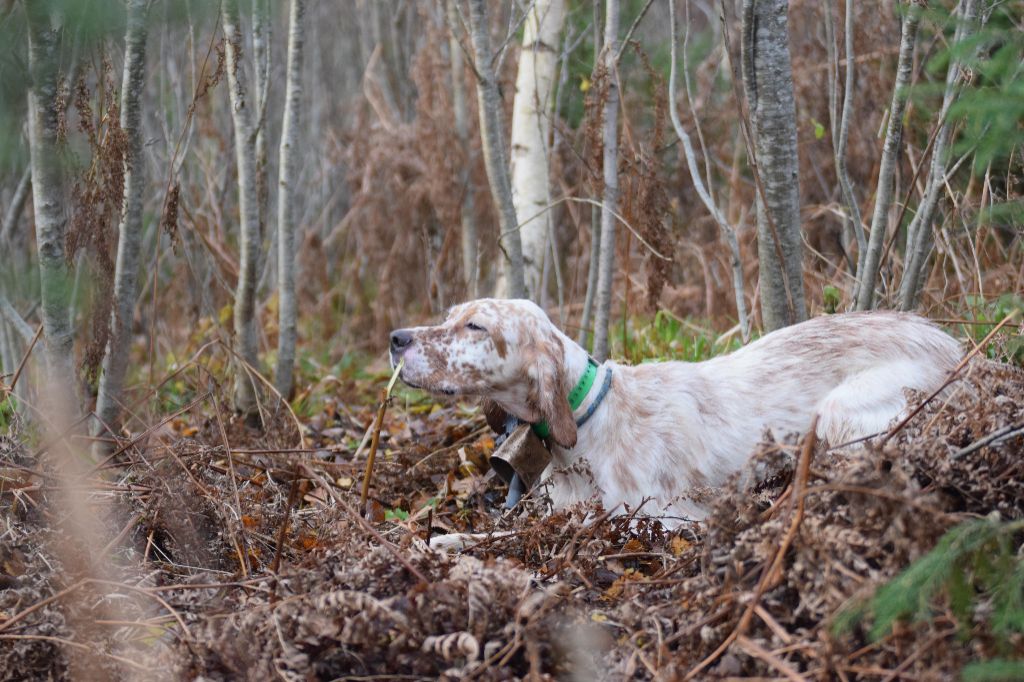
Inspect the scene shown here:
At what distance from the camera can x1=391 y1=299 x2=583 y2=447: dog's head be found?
3979mm

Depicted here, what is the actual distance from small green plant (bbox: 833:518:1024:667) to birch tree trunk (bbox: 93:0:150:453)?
3182mm

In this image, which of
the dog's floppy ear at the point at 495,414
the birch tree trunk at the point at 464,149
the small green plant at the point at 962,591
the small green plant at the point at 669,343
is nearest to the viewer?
the small green plant at the point at 962,591

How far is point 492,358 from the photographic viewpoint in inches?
158

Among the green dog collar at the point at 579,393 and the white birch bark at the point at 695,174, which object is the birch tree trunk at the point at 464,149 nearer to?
the white birch bark at the point at 695,174

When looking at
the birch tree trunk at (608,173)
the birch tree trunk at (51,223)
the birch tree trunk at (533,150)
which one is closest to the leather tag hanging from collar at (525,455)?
the birch tree trunk at (608,173)

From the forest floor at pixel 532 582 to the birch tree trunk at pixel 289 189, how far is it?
2201mm

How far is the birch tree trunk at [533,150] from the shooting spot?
6.71 meters

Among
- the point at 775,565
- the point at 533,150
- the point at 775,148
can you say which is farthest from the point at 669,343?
the point at 775,565

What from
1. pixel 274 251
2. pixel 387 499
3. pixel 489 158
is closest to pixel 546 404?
pixel 387 499

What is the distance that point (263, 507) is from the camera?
373cm

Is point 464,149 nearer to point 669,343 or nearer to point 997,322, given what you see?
point 669,343

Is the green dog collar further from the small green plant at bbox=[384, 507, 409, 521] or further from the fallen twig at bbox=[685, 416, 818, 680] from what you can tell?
the fallen twig at bbox=[685, 416, 818, 680]

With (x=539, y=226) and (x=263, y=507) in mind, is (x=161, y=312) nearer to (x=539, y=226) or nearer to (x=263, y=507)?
(x=539, y=226)

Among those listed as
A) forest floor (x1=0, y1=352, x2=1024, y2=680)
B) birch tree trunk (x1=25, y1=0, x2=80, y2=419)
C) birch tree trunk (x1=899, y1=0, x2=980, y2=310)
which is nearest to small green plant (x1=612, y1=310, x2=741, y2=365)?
birch tree trunk (x1=899, y1=0, x2=980, y2=310)
